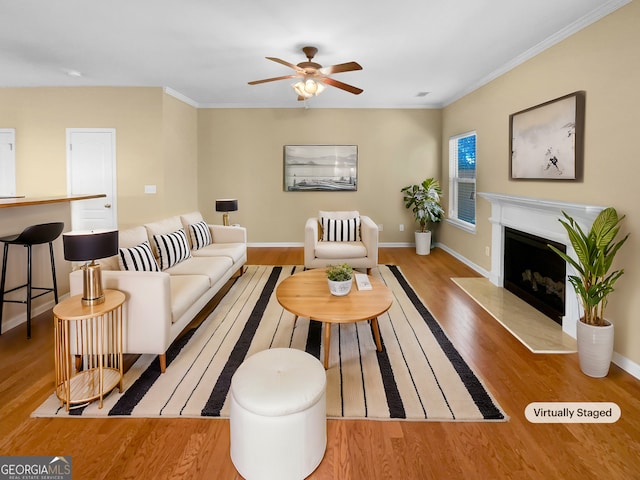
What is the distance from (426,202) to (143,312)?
4967mm

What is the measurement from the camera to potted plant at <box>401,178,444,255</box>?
631 centimetres

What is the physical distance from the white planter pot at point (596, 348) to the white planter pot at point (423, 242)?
12.7 feet

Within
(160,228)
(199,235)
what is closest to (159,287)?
(160,228)

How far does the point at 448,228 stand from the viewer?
Answer: 645 centimetres

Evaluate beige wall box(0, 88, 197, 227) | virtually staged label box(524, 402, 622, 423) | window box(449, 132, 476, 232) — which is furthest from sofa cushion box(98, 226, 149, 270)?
window box(449, 132, 476, 232)

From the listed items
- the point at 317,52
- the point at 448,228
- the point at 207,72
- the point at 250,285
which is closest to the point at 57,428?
the point at 250,285

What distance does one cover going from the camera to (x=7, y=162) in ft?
17.5

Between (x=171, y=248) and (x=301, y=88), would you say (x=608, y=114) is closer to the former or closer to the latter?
(x=301, y=88)

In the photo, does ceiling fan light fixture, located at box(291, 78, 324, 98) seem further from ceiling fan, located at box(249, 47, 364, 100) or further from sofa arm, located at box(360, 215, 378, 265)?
sofa arm, located at box(360, 215, 378, 265)

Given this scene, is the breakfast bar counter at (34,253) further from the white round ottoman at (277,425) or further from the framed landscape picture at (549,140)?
the framed landscape picture at (549,140)

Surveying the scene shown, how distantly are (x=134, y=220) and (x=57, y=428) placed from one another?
12.9 ft

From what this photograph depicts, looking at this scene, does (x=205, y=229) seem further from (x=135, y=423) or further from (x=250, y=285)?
(x=135, y=423)

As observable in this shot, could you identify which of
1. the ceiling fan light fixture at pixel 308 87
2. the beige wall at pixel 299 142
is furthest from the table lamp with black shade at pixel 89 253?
the beige wall at pixel 299 142

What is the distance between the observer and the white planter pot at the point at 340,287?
2.94 m
